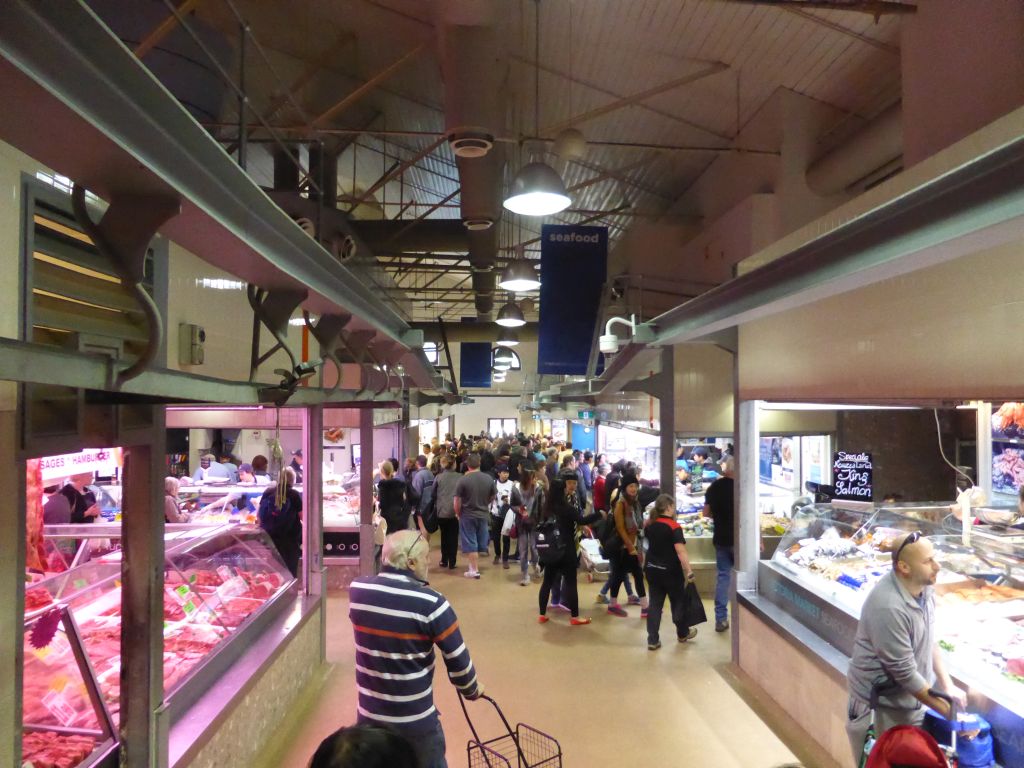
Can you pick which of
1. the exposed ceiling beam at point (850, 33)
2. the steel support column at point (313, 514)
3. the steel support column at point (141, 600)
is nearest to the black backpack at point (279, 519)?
the steel support column at point (313, 514)

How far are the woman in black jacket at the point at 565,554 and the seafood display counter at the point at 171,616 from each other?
2.67m

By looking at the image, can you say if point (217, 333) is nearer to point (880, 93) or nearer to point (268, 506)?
point (268, 506)

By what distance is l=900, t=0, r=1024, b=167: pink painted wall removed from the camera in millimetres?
4477

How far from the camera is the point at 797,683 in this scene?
4832mm

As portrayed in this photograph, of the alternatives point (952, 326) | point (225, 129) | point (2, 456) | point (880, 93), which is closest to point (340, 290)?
point (2, 456)

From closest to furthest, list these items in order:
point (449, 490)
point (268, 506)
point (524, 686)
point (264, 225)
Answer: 1. point (264, 225)
2. point (524, 686)
3. point (268, 506)
4. point (449, 490)

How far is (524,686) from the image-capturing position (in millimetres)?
5688

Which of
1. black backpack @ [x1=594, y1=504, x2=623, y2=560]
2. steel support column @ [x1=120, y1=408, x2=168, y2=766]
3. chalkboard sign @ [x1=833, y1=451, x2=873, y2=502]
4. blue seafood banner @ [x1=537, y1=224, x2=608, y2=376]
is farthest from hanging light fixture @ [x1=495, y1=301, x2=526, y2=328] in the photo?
steel support column @ [x1=120, y1=408, x2=168, y2=766]

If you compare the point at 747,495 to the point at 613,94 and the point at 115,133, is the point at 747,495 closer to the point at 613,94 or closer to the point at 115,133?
the point at 613,94

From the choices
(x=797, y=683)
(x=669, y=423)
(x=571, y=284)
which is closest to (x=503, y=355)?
(x=571, y=284)

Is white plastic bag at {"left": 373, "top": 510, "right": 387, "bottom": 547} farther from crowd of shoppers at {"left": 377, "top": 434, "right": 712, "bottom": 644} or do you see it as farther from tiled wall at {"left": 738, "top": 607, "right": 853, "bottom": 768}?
tiled wall at {"left": 738, "top": 607, "right": 853, "bottom": 768}

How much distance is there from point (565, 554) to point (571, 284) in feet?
11.4

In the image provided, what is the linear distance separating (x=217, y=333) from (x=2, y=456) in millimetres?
2204

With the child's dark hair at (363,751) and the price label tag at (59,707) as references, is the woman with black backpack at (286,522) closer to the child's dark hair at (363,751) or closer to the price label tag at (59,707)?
the price label tag at (59,707)
